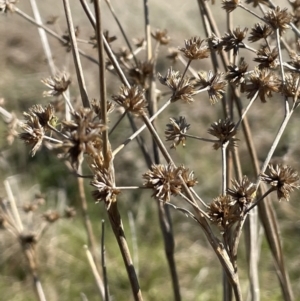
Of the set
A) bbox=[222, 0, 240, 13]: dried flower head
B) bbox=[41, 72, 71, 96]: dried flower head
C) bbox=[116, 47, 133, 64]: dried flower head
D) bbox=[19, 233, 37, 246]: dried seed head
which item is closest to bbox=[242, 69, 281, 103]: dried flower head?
bbox=[222, 0, 240, 13]: dried flower head

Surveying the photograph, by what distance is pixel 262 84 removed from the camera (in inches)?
22.6

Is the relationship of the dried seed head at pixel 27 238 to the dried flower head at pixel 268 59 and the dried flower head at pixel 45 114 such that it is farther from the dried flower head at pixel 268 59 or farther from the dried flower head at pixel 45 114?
the dried flower head at pixel 268 59

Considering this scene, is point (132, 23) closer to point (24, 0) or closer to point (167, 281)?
point (24, 0)

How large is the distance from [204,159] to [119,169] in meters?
0.51

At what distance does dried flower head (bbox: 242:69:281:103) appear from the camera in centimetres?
57

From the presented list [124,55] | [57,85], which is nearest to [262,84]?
[57,85]

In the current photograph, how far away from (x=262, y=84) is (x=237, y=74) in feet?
0.11

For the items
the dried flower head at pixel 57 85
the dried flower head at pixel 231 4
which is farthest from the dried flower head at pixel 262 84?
the dried flower head at pixel 57 85

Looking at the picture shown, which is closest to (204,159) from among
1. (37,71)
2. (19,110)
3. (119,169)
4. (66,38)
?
(119,169)

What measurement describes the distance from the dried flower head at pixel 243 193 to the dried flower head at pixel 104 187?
0.42 feet

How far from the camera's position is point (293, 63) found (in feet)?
2.01

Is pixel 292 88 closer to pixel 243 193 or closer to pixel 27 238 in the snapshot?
pixel 243 193

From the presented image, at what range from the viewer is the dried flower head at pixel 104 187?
Answer: 479mm

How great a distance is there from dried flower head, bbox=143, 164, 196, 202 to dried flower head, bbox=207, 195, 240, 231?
0.05 meters
